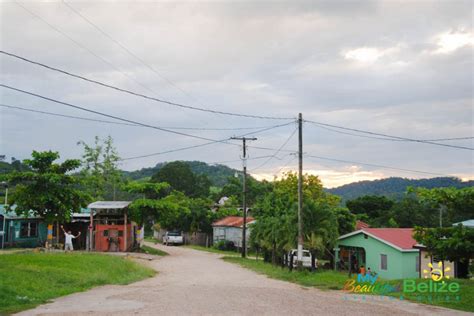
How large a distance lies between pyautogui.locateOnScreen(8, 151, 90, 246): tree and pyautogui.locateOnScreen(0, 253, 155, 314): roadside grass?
4.93 metres

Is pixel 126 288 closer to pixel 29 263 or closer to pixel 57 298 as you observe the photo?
pixel 57 298

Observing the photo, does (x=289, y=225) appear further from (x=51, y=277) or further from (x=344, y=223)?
(x=51, y=277)

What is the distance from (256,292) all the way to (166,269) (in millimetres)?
12258

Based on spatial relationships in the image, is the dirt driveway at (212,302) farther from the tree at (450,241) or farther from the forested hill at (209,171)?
the forested hill at (209,171)

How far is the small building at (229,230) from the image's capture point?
57375 mm

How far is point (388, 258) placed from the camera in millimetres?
32531

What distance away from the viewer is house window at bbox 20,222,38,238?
135ft

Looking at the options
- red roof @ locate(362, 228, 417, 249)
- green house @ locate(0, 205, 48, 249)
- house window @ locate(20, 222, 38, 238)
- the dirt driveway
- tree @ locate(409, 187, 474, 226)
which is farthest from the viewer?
house window @ locate(20, 222, 38, 238)

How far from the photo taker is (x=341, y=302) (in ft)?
56.5

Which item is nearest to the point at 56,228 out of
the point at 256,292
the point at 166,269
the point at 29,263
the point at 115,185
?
the point at 166,269

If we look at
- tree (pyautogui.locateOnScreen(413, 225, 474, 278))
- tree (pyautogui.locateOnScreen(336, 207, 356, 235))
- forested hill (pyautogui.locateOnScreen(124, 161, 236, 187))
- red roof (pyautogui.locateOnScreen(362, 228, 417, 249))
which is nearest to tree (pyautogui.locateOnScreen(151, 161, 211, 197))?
forested hill (pyautogui.locateOnScreen(124, 161, 236, 187))

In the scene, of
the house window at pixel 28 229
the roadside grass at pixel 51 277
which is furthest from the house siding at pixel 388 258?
the house window at pixel 28 229

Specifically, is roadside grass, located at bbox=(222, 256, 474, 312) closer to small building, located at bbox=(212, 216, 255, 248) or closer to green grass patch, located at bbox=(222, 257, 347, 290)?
green grass patch, located at bbox=(222, 257, 347, 290)

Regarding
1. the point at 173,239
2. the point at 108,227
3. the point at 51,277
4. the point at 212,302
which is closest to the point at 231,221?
the point at 173,239
